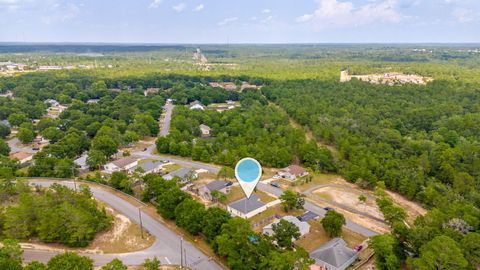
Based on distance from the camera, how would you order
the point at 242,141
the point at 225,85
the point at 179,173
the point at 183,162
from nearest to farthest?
1. the point at 179,173
2. the point at 183,162
3. the point at 242,141
4. the point at 225,85

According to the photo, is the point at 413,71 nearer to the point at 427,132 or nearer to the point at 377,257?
the point at 427,132

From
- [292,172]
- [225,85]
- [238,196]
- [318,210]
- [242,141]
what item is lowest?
[318,210]

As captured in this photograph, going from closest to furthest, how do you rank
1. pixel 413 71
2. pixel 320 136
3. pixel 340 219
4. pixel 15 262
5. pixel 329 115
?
pixel 15 262 < pixel 340 219 < pixel 320 136 < pixel 329 115 < pixel 413 71

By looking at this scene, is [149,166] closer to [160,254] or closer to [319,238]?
[160,254]

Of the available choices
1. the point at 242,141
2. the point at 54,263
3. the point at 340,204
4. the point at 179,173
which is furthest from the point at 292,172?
the point at 54,263

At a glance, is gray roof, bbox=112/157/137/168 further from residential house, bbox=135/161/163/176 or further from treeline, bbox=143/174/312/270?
treeline, bbox=143/174/312/270

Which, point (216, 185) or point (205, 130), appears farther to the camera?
point (205, 130)

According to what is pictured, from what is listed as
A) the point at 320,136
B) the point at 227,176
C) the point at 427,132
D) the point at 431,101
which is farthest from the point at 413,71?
the point at 227,176

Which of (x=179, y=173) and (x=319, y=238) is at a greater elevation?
(x=179, y=173)
